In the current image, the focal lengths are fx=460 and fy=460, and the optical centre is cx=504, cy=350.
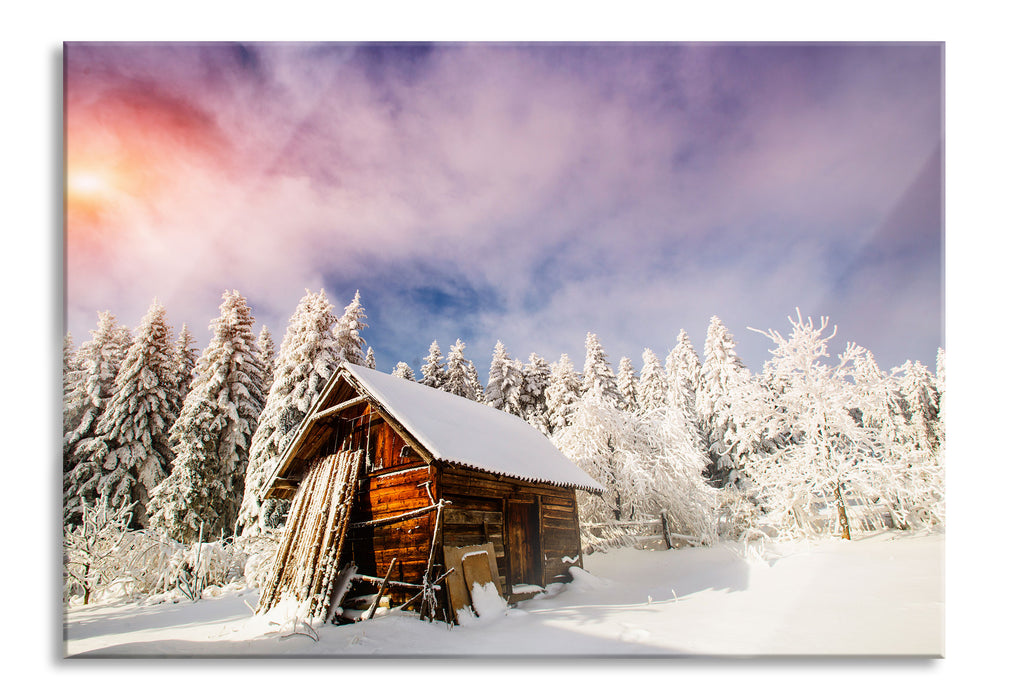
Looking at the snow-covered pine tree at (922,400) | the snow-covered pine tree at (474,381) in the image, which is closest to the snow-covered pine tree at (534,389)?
the snow-covered pine tree at (474,381)

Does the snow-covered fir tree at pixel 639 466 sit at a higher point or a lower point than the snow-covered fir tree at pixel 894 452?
Answer: lower

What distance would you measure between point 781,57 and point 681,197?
2.46 m

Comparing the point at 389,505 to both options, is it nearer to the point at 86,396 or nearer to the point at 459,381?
the point at 86,396

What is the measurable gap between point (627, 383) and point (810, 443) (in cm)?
1871

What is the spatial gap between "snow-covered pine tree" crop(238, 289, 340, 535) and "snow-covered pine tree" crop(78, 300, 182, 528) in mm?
3111

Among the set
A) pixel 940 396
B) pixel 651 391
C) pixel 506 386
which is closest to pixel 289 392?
pixel 506 386

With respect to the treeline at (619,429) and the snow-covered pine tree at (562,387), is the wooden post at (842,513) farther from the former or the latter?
the snow-covered pine tree at (562,387)

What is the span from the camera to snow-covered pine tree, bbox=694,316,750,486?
9867 mm

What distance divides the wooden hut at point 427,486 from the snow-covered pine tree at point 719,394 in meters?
5.12

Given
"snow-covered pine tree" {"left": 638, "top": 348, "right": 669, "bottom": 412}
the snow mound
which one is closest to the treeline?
"snow-covered pine tree" {"left": 638, "top": 348, "right": 669, "bottom": 412}

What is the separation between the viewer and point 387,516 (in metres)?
9.79

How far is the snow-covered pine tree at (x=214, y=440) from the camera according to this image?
57.5ft
